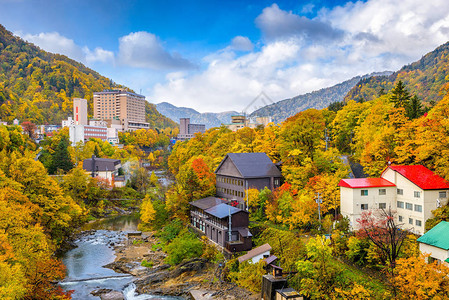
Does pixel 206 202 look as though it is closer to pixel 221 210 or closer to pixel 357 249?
pixel 221 210

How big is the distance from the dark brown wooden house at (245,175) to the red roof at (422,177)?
16.2 meters

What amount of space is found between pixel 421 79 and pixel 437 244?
90.3 metres

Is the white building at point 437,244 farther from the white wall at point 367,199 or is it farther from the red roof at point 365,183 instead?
the red roof at point 365,183

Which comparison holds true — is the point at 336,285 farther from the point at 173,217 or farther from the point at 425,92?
the point at 425,92

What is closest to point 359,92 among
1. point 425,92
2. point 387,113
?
point 425,92

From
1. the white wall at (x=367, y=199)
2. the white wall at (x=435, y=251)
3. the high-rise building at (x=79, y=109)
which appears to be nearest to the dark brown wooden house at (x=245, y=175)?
the white wall at (x=367, y=199)

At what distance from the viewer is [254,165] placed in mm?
43250

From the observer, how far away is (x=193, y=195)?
146 feet

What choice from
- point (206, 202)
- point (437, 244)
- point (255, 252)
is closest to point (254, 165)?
point (206, 202)

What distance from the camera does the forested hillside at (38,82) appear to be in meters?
129

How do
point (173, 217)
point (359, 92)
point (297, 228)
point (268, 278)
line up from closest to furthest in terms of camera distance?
1. point (268, 278)
2. point (297, 228)
3. point (173, 217)
4. point (359, 92)

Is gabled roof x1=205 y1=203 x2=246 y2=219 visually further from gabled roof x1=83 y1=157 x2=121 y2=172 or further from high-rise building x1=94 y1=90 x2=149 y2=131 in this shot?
high-rise building x1=94 y1=90 x2=149 y2=131

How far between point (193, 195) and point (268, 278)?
2121cm

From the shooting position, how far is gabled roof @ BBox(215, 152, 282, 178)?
42.0 meters
